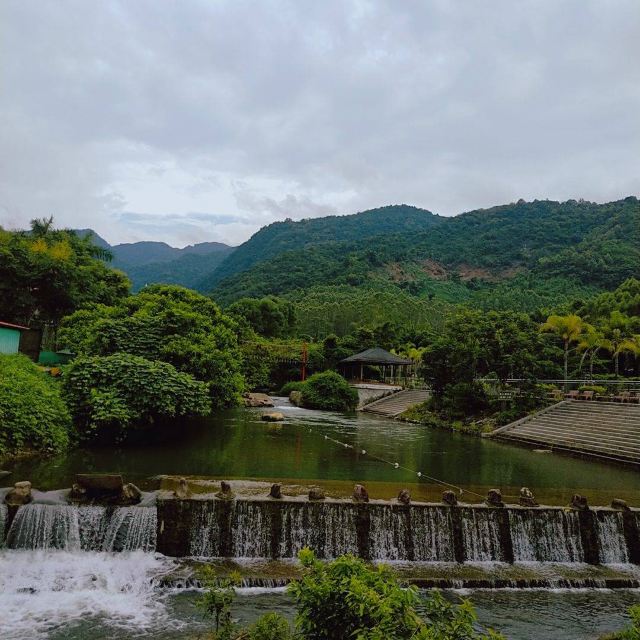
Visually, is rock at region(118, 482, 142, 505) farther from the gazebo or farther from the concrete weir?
the gazebo

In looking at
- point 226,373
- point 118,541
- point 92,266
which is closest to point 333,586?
point 118,541

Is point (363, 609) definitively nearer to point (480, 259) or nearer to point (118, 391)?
point (118, 391)

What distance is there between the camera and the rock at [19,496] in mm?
9227

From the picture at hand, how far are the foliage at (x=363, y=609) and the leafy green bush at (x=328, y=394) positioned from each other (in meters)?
33.1

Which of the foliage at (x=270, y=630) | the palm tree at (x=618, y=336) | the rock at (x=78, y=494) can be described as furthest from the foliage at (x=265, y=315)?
the foliage at (x=270, y=630)

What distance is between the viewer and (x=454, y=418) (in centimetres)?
2841

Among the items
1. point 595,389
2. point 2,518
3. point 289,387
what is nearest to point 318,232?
point 289,387

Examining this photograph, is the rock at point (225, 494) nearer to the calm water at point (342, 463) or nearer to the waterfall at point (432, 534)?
the calm water at point (342, 463)

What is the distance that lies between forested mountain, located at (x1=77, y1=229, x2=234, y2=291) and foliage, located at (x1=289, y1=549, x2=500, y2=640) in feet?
362

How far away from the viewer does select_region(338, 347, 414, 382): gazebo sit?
4231 cm

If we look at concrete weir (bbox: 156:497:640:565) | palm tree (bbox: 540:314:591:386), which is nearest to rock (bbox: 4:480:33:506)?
concrete weir (bbox: 156:497:640:565)

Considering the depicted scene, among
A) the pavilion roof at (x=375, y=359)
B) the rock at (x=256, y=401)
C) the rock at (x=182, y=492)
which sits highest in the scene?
the pavilion roof at (x=375, y=359)

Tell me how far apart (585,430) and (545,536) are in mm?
12920

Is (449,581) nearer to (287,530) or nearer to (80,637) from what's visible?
(287,530)
